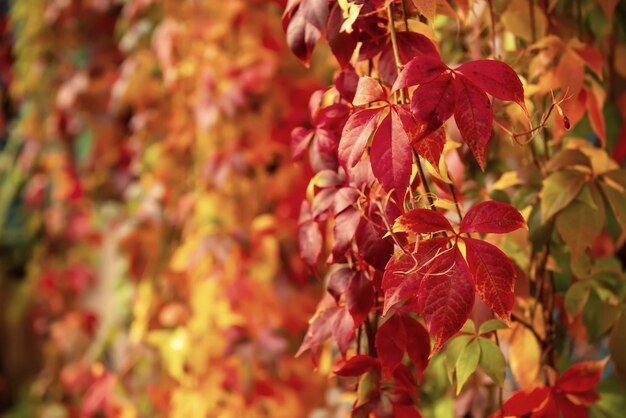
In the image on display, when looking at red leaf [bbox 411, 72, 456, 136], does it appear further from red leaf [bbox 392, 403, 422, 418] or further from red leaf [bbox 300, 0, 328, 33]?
red leaf [bbox 392, 403, 422, 418]

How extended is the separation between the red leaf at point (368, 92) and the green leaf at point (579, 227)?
31 centimetres

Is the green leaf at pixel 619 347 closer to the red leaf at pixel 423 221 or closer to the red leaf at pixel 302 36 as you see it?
the red leaf at pixel 423 221

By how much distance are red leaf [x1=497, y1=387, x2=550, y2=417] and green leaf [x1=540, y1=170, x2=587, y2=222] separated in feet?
0.64

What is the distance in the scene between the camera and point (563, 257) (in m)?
0.97

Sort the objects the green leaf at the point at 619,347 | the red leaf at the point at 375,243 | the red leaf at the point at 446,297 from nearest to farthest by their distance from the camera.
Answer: the red leaf at the point at 446,297, the red leaf at the point at 375,243, the green leaf at the point at 619,347

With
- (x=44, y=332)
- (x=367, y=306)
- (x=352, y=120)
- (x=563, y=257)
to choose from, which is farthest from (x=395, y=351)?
(x=44, y=332)

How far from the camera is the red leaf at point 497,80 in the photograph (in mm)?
650

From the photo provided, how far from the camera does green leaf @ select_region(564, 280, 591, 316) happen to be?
0.91 m

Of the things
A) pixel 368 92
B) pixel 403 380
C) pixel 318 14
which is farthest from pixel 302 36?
pixel 403 380

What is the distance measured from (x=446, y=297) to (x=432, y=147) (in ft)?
0.43

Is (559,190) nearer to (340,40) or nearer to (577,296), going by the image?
(577,296)

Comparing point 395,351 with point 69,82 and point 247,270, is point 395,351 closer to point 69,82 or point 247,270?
point 247,270

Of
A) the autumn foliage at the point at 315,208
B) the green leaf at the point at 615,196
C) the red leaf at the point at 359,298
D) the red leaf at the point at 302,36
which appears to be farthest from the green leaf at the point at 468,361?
the red leaf at the point at 302,36

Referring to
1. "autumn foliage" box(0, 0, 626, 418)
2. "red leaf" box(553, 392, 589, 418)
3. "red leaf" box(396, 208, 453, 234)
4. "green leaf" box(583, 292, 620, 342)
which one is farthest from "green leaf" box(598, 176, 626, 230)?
"red leaf" box(396, 208, 453, 234)
